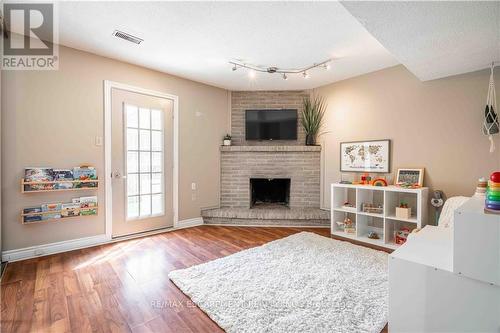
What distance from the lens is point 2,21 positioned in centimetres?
229

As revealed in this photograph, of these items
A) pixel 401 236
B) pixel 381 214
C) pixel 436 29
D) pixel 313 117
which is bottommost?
pixel 401 236

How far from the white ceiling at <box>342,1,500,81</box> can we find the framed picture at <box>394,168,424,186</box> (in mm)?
1307

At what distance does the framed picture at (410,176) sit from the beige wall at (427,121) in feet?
0.28

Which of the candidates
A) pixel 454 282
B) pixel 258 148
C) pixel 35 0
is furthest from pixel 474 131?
pixel 35 0

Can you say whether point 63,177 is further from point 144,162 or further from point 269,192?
point 269,192

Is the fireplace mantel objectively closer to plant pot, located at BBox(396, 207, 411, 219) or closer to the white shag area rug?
plant pot, located at BBox(396, 207, 411, 219)

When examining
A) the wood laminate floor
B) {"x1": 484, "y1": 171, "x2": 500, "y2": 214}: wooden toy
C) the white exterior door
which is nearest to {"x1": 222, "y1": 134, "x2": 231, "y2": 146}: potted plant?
the white exterior door

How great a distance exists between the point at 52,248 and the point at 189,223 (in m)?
1.78

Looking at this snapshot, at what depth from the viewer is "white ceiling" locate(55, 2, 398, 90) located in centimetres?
206

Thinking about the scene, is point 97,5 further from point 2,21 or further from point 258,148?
point 258,148

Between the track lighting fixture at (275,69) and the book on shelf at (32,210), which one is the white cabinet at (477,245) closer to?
the track lighting fixture at (275,69)

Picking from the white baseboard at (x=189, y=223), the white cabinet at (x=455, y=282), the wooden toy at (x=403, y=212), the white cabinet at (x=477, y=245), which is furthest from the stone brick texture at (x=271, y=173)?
the white cabinet at (x=477, y=245)

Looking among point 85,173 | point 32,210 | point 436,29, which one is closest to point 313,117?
point 436,29

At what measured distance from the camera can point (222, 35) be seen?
8.09 feet
